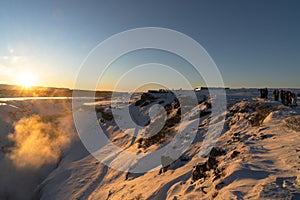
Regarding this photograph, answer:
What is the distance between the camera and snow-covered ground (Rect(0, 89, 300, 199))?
873 centimetres

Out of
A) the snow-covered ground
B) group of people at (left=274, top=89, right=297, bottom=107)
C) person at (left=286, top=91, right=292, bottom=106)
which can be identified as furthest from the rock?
person at (left=286, top=91, right=292, bottom=106)

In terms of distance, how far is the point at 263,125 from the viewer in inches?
561

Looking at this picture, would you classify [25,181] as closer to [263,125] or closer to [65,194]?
[65,194]

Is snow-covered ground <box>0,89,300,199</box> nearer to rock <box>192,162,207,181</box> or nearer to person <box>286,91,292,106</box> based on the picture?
rock <box>192,162,207,181</box>

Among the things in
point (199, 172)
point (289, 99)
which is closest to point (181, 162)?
point (199, 172)

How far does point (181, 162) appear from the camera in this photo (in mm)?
14852

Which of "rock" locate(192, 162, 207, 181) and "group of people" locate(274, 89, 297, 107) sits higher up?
"group of people" locate(274, 89, 297, 107)

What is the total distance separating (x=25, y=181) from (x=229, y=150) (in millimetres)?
21194

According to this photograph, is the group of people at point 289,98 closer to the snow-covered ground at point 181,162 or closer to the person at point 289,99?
the person at point 289,99

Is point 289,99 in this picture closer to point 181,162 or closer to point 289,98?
point 289,98

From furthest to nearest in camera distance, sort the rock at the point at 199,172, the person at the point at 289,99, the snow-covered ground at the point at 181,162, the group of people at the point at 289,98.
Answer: the person at the point at 289,99 < the group of people at the point at 289,98 < the rock at the point at 199,172 < the snow-covered ground at the point at 181,162

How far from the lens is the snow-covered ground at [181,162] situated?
873 centimetres

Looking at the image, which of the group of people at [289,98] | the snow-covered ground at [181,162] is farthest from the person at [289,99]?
the snow-covered ground at [181,162]

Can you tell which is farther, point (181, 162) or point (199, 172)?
point (181, 162)
